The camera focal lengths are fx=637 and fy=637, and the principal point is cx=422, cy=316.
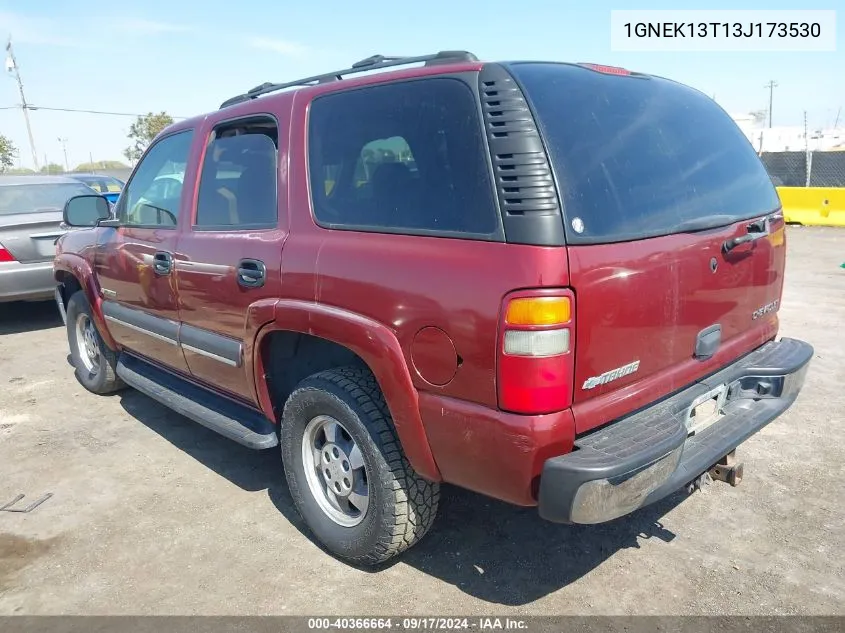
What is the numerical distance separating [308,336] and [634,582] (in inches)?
68.5

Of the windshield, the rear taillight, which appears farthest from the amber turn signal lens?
the windshield

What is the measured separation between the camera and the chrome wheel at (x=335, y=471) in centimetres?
276

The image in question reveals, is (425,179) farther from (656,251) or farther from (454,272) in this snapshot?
(656,251)

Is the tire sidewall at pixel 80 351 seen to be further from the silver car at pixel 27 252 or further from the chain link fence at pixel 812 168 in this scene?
the chain link fence at pixel 812 168

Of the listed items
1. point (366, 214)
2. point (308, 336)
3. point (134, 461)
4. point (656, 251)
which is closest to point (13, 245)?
point (134, 461)

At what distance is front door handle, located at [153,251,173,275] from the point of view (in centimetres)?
352

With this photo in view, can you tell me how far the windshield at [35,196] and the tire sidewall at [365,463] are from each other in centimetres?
610

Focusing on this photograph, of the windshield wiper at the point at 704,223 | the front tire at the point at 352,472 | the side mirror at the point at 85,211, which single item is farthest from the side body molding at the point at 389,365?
the side mirror at the point at 85,211

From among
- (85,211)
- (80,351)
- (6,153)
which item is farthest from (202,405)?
(6,153)

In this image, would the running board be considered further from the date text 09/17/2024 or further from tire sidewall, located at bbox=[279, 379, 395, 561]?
the date text 09/17/2024

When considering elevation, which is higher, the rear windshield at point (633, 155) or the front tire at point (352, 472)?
the rear windshield at point (633, 155)

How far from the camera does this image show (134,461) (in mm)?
3918

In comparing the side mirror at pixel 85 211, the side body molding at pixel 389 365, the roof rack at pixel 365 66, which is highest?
the roof rack at pixel 365 66

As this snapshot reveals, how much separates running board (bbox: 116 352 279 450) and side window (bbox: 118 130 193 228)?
98 centimetres
